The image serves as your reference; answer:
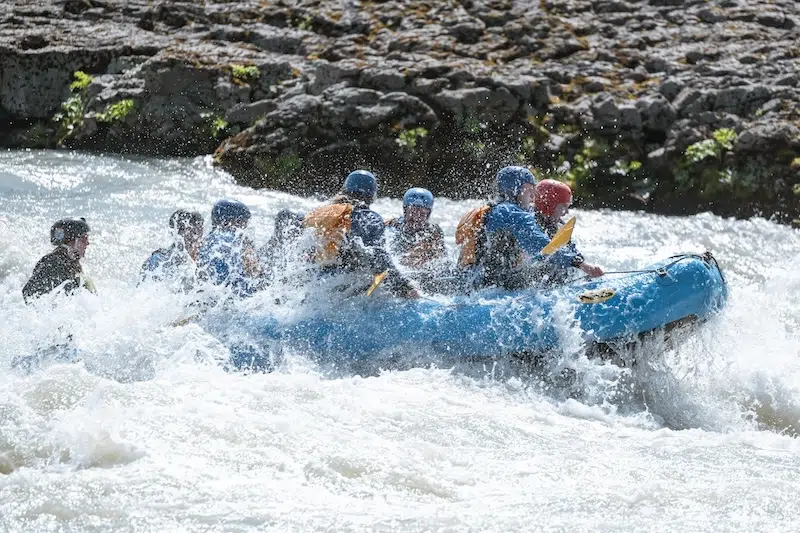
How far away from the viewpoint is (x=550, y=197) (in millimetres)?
7215

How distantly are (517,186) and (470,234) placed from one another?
484 millimetres

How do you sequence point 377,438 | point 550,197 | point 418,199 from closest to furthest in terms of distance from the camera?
point 377,438 < point 550,197 < point 418,199

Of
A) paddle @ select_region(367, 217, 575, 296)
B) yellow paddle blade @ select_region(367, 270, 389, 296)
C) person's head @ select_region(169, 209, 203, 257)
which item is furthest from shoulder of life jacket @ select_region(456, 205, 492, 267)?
person's head @ select_region(169, 209, 203, 257)

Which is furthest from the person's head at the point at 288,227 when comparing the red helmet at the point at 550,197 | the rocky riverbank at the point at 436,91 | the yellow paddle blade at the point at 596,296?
the rocky riverbank at the point at 436,91

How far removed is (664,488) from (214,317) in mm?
3508

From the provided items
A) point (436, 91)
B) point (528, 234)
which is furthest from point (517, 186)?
point (436, 91)

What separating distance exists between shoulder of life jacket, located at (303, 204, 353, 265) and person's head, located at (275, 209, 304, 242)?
403 millimetres

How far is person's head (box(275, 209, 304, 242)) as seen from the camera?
7.54m

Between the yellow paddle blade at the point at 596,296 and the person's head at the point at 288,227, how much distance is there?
2132mm

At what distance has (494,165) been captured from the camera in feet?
39.1

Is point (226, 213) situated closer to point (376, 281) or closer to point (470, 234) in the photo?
point (376, 281)

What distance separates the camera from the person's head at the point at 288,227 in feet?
24.7

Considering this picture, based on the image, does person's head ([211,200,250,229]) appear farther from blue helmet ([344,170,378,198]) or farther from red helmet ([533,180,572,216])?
red helmet ([533,180,572,216])

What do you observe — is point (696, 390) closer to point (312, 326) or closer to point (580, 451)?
point (580, 451)
